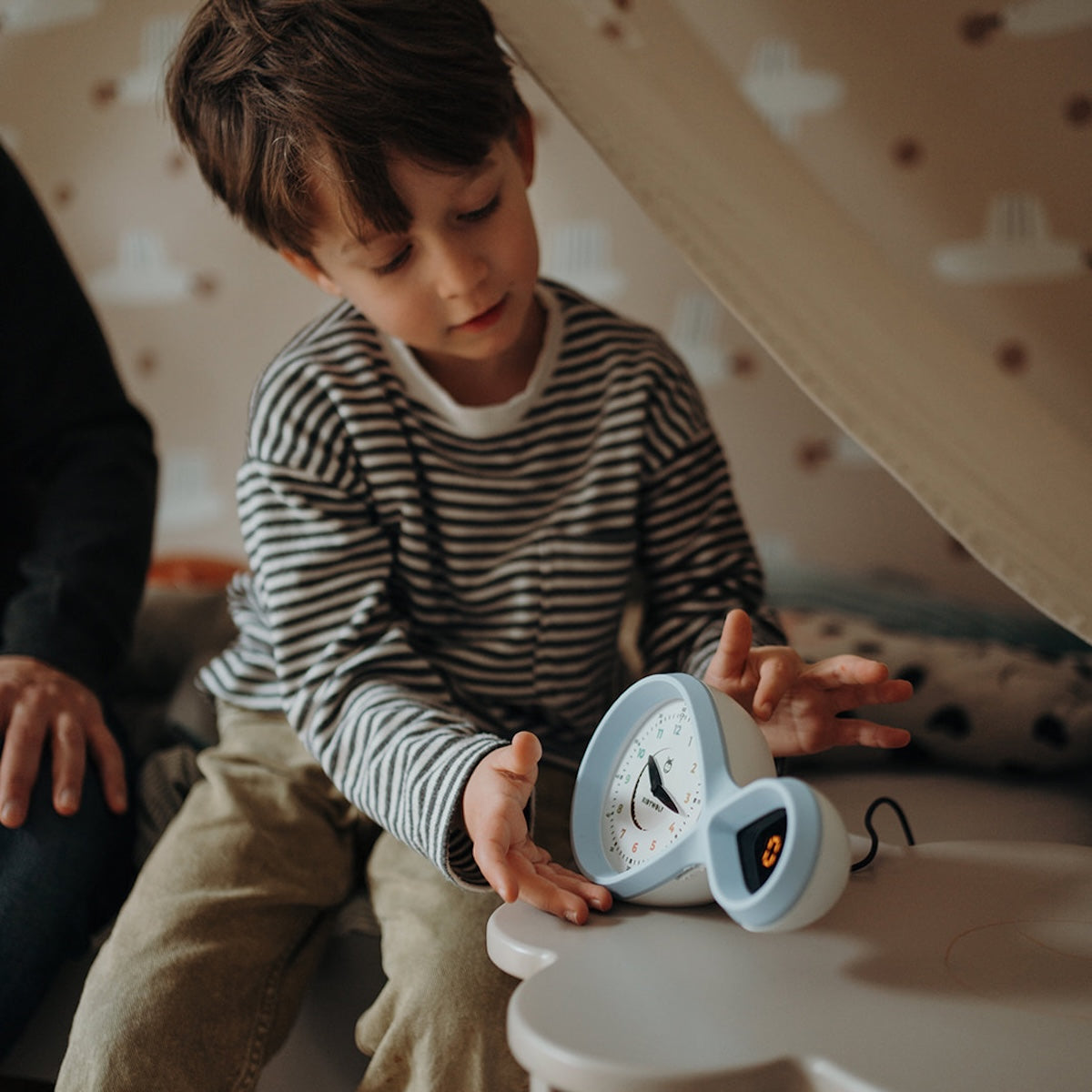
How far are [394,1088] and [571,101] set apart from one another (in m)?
0.65

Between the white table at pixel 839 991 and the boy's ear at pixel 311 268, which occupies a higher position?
the boy's ear at pixel 311 268

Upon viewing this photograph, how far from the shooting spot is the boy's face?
765mm

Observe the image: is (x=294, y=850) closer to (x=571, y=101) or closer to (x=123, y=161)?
(x=571, y=101)

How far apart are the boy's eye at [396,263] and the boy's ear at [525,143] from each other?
141 millimetres

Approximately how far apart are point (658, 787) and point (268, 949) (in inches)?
13.9

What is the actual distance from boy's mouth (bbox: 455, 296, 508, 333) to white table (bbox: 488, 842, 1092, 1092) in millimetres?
418

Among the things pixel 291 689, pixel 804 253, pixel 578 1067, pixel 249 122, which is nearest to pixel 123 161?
pixel 249 122

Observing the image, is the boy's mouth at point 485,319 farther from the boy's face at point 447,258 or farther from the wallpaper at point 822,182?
the wallpaper at point 822,182

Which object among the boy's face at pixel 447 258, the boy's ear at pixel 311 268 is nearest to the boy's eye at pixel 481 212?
the boy's face at pixel 447 258

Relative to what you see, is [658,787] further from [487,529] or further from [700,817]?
[487,529]

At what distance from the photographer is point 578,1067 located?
1.56 ft

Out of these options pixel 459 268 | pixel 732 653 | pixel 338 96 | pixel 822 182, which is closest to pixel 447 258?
pixel 459 268

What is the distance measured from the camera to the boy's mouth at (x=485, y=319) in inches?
32.1

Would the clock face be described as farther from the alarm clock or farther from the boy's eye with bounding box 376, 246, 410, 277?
the boy's eye with bounding box 376, 246, 410, 277
